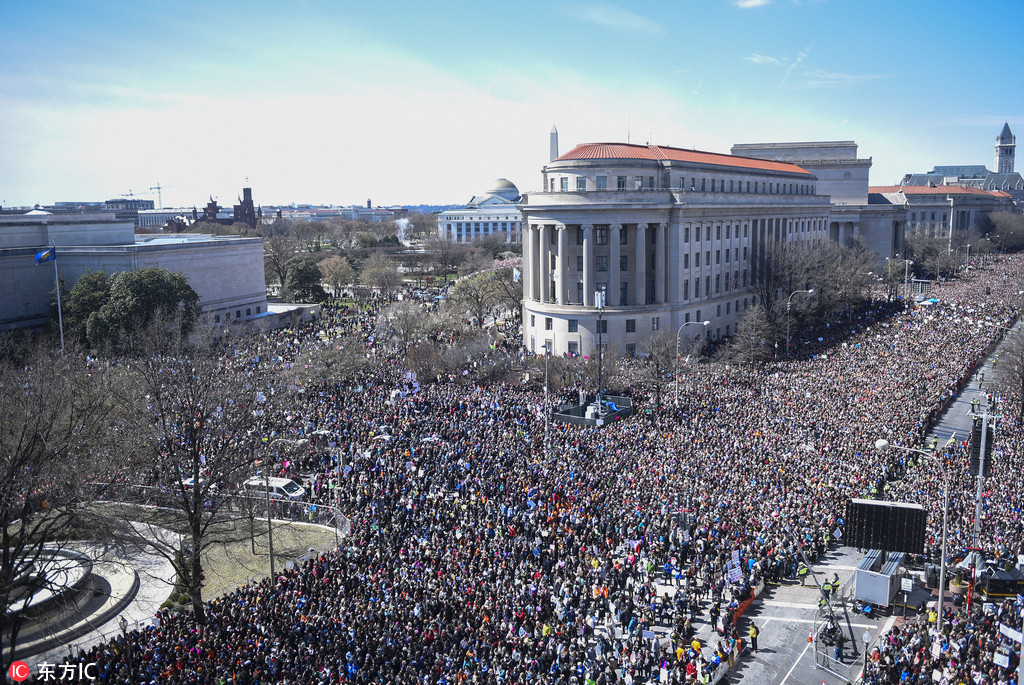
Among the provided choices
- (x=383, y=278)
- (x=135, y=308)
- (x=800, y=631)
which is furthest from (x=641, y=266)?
(x=383, y=278)

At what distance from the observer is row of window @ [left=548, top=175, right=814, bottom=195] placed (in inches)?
2635

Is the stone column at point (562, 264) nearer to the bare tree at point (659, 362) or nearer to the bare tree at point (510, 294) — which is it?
the bare tree at point (659, 362)

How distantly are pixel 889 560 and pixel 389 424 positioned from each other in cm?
2484

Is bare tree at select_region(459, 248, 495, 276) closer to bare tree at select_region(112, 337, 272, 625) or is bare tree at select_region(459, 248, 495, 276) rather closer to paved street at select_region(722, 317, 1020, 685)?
bare tree at select_region(112, 337, 272, 625)

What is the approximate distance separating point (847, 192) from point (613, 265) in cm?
7147

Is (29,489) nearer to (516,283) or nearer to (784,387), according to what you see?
(784,387)

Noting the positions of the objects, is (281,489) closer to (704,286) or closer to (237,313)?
(704,286)

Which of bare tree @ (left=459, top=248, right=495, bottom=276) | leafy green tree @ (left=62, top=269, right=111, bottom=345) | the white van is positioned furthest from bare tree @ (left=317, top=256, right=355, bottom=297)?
the white van

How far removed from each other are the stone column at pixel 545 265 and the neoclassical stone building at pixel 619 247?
3.5 inches

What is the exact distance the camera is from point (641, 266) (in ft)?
220

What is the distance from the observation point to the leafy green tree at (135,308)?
206 feet

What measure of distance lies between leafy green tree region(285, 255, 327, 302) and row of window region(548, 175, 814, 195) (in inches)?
1593

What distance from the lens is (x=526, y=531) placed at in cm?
2858

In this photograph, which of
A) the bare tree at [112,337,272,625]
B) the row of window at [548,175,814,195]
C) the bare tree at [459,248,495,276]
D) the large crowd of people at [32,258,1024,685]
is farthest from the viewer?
the bare tree at [459,248,495,276]
